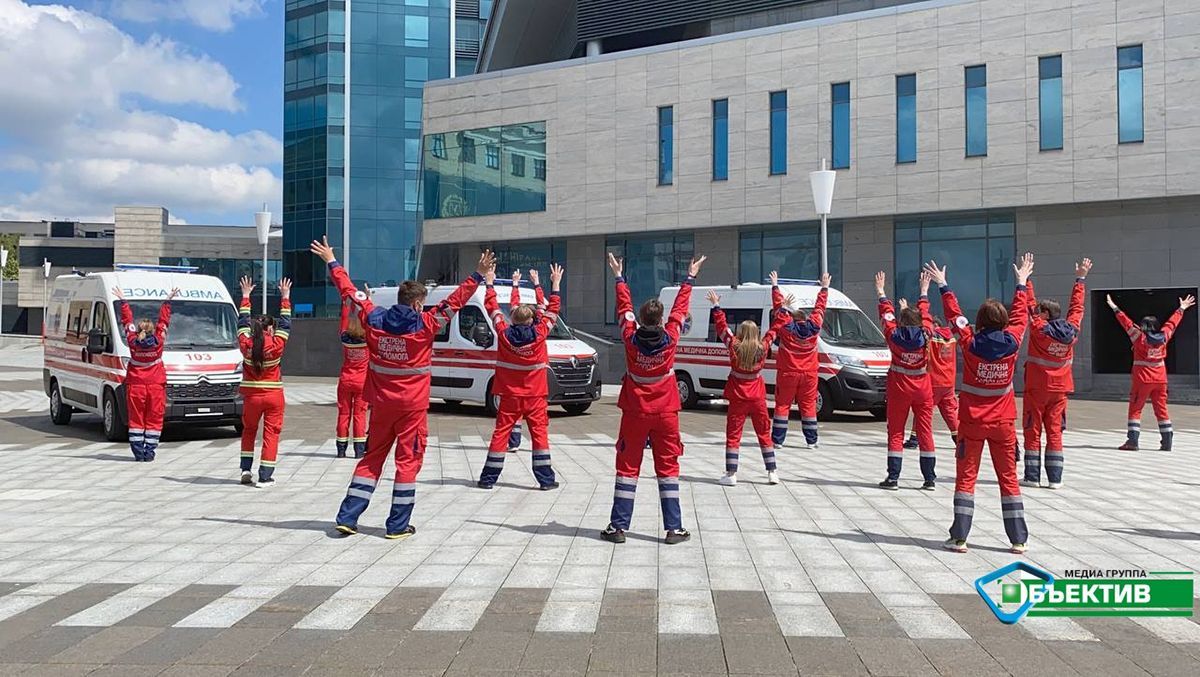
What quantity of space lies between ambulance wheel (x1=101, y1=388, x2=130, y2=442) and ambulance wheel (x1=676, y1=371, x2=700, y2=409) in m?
10.4

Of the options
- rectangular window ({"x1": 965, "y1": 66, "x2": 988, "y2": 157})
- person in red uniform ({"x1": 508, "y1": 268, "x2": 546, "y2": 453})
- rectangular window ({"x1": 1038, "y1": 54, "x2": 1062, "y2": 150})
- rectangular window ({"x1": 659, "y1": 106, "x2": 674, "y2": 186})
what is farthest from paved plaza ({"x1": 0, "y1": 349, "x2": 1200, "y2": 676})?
rectangular window ({"x1": 659, "y1": 106, "x2": 674, "y2": 186})

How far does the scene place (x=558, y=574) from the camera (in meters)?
6.23

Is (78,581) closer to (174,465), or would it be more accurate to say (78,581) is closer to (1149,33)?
(174,465)

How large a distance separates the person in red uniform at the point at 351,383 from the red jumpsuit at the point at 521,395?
2.21m

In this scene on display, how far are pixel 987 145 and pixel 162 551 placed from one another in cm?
2524

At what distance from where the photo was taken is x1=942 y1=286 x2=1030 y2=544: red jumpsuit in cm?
679

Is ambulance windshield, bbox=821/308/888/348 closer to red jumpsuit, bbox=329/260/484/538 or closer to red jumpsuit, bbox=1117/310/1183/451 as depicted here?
red jumpsuit, bbox=1117/310/1183/451

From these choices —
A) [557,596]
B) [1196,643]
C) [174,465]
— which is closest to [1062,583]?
[1196,643]

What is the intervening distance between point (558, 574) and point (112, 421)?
1047cm

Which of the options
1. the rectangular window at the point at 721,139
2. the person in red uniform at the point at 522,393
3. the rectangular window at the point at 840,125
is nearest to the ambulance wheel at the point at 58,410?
the person in red uniform at the point at 522,393

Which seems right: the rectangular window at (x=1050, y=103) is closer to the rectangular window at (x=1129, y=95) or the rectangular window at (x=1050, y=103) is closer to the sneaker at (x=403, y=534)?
the rectangular window at (x=1129, y=95)

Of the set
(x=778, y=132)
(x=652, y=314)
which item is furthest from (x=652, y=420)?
(x=778, y=132)

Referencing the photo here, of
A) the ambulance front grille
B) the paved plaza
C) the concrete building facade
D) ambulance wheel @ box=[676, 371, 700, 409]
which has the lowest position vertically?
the paved plaza

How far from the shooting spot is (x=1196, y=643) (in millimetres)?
4754
